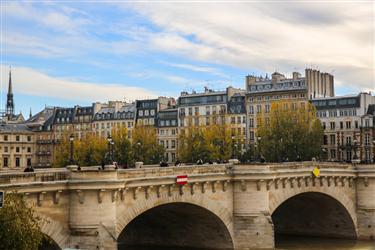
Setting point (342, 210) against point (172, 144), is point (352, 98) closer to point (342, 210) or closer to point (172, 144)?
point (172, 144)

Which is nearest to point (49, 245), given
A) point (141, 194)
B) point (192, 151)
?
point (141, 194)

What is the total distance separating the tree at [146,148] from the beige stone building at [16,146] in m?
33.6

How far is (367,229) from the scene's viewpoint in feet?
200

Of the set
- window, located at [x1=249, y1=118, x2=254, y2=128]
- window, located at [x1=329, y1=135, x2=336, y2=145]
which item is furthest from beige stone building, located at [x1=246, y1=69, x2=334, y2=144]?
window, located at [x1=329, y1=135, x2=336, y2=145]

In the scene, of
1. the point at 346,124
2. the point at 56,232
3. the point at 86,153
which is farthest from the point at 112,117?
the point at 56,232

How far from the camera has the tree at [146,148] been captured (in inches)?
4343

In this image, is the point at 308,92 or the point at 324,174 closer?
the point at 324,174

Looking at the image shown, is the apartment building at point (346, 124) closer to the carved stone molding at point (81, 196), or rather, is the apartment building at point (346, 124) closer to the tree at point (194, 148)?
the tree at point (194, 148)

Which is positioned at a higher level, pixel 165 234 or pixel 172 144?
pixel 172 144

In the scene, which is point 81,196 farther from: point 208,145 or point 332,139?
point 332,139

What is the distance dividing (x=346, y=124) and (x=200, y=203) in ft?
234

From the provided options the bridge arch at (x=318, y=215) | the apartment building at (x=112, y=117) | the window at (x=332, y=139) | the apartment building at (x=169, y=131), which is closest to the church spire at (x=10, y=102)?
the apartment building at (x=112, y=117)

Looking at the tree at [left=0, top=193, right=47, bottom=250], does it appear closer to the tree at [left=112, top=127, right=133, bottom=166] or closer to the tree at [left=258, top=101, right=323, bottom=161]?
the tree at [left=258, top=101, right=323, bottom=161]

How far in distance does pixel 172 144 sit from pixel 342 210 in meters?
70.9
